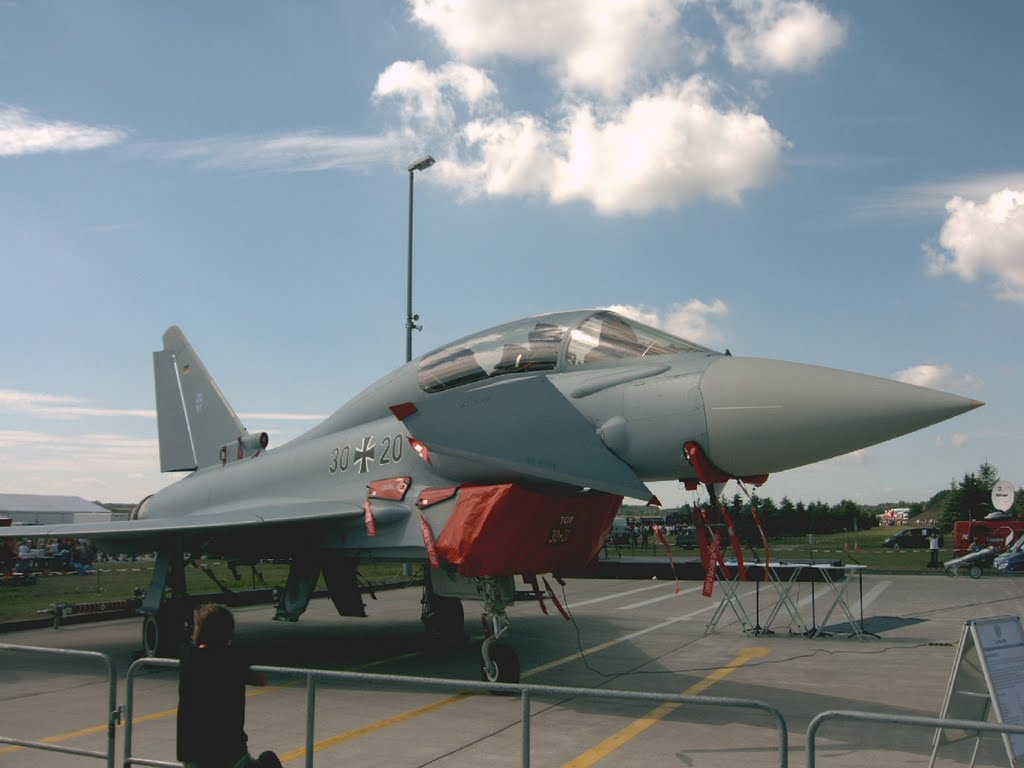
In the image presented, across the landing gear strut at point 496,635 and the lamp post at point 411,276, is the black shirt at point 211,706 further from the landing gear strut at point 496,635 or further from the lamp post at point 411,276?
the lamp post at point 411,276

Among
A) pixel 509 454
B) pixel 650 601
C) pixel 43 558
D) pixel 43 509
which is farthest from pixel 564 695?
pixel 43 509

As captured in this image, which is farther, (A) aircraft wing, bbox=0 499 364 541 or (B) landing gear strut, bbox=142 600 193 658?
(B) landing gear strut, bbox=142 600 193 658

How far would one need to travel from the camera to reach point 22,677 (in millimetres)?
10234

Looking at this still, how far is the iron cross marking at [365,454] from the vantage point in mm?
10562

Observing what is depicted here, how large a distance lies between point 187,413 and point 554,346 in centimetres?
1008

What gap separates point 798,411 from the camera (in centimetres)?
679

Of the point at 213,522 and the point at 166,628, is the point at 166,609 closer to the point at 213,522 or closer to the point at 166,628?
the point at 166,628

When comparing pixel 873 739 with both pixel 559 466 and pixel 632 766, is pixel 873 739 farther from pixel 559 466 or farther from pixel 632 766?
pixel 559 466

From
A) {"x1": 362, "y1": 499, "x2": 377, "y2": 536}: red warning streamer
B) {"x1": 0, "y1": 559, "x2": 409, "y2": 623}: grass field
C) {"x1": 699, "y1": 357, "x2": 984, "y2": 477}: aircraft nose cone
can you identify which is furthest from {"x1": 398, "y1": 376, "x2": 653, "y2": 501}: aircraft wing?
{"x1": 0, "y1": 559, "x2": 409, "y2": 623}: grass field

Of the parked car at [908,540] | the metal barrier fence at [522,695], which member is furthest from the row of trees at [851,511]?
the metal barrier fence at [522,695]

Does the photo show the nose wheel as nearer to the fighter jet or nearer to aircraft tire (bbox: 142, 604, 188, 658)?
the fighter jet

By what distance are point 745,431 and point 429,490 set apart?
377 centimetres

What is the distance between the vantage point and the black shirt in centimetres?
400

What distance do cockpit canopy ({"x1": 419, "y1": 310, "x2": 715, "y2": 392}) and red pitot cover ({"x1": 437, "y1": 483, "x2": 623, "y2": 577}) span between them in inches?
47.5
